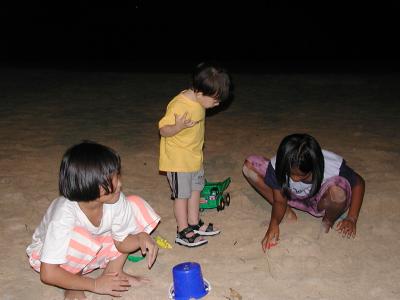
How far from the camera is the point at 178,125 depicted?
3029 mm

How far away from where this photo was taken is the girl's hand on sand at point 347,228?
3.21 meters

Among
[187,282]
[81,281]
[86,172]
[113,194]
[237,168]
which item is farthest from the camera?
[237,168]

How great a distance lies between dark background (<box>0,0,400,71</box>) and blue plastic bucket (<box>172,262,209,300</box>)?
15.2 meters

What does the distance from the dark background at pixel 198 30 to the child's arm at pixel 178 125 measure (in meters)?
14.6

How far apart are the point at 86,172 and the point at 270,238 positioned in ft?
4.52

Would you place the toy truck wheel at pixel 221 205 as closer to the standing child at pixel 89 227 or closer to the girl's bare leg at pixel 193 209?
the girl's bare leg at pixel 193 209

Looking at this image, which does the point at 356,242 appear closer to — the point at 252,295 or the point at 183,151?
the point at 252,295

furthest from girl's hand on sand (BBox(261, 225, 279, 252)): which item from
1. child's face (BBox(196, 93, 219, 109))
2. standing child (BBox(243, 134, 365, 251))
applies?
child's face (BBox(196, 93, 219, 109))

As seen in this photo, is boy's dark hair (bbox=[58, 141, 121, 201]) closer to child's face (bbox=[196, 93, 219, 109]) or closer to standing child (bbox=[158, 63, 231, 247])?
standing child (bbox=[158, 63, 231, 247])

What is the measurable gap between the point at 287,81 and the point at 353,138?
173 inches

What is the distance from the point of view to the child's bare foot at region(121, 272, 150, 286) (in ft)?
9.12

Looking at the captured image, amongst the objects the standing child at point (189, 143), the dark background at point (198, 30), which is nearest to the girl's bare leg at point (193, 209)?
the standing child at point (189, 143)

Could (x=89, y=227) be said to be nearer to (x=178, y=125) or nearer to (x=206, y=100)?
(x=178, y=125)

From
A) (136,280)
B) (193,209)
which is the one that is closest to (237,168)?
(193,209)
